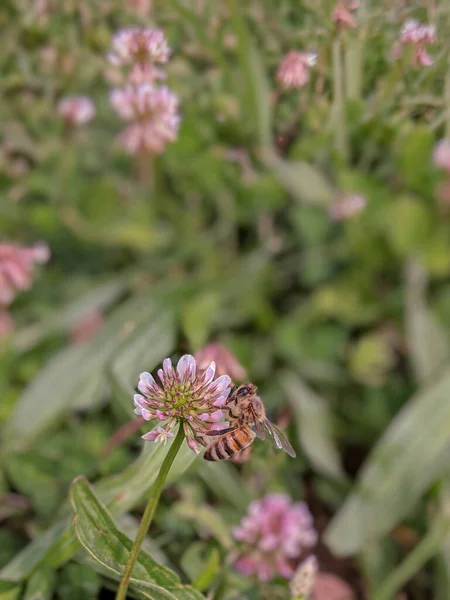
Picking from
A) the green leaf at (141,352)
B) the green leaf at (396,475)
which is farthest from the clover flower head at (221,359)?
the green leaf at (396,475)

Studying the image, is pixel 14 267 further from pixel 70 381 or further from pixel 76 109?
pixel 76 109

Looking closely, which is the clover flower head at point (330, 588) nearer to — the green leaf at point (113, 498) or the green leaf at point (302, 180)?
the green leaf at point (113, 498)

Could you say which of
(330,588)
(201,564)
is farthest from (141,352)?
(330,588)

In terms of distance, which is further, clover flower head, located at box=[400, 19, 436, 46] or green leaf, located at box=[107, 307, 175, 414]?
green leaf, located at box=[107, 307, 175, 414]

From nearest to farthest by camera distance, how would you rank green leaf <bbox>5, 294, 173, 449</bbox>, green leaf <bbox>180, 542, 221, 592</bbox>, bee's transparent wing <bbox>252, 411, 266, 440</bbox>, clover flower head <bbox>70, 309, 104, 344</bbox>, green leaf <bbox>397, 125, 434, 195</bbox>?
bee's transparent wing <bbox>252, 411, 266, 440</bbox>
green leaf <bbox>180, 542, 221, 592</bbox>
green leaf <bbox>397, 125, 434, 195</bbox>
green leaf <bbox>5, 294, 173, 449</bbox>
clover flower head <bbox>70, 309, 104, 344</bbox>

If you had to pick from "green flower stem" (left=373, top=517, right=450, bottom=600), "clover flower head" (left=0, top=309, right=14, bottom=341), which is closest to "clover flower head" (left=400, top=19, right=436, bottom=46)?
"green flower stem" (left=373, top=517, right=450, bottom=600)

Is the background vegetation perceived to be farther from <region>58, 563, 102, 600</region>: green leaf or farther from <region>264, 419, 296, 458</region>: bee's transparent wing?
<region>264, 419, 296, 458</region>: bee's transparent wing
